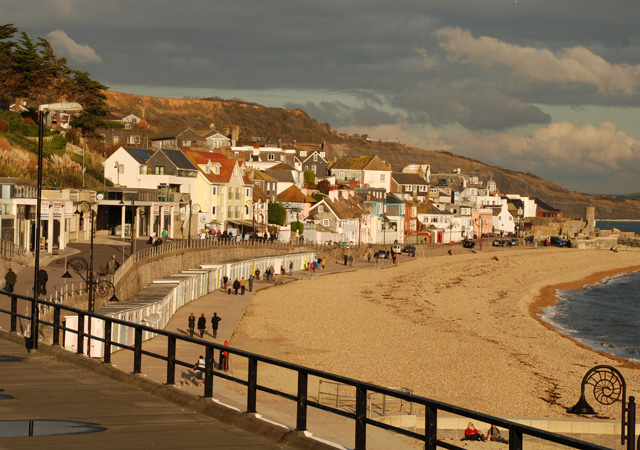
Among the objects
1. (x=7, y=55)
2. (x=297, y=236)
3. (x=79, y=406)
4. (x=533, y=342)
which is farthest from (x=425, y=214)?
(x=79, y=406)

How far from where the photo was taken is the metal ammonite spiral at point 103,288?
109 feet

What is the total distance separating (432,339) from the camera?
42312mm

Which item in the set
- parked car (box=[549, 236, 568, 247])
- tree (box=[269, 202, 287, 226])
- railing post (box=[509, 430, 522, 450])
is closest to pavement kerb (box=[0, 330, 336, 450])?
railing post (box=[509, 430, 522, 450])

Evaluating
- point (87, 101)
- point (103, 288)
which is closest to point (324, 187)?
point (87, 101)

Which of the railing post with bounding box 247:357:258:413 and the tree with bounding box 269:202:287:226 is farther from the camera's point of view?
the tree with bounding box 269:202:287:226

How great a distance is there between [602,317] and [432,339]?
23.4 m

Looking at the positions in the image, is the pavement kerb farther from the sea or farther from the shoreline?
the sea

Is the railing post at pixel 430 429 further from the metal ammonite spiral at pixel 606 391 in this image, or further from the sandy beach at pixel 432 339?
the metal ammonite spiral at pixel 606 391

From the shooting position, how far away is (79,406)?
10523 mm

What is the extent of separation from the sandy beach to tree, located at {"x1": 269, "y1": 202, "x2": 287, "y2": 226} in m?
18.7

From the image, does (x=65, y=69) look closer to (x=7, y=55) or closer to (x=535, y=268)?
(x=7, y=55)

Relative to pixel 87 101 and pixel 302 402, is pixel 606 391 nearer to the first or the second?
pixel 302 402

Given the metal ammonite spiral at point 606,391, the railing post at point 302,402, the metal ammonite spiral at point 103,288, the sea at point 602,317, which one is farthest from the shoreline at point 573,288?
the railing post at point 302,402

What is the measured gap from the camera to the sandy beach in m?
30.7
